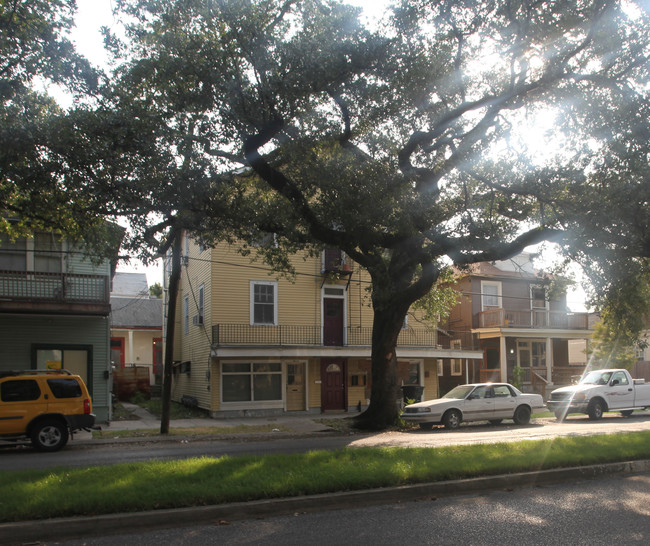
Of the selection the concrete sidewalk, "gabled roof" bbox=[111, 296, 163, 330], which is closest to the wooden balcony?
the concrete sidewalk

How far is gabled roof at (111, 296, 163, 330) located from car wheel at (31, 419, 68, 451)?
2253 centimetres

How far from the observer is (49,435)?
1482 centimetres

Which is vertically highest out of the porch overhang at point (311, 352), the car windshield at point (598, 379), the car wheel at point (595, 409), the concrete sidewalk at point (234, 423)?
the porch overhang at point (311, 352)

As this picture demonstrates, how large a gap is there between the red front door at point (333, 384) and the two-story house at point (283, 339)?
44mm

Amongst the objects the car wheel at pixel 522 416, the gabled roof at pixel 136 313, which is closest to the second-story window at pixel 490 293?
the car wheel at pixel 522 416

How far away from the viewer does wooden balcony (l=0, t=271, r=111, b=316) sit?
19.9 m

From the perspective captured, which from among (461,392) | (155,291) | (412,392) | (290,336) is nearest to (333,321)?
(290,336)

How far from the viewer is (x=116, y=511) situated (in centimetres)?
650

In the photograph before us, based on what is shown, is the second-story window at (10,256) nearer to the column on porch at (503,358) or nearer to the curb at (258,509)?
the curb at (258,509)

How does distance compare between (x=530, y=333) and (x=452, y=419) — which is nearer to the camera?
(x=452, y=419)

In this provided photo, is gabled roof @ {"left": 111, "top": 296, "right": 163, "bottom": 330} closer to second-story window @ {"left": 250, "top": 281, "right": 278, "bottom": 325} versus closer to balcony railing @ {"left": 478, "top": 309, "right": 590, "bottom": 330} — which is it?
second-story window @ {"left": 250, "top": 281, "right": 278, "bottom": 325}

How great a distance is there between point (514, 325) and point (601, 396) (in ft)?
33.1

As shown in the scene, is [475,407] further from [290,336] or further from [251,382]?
[251,382]

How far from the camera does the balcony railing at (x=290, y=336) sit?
25438 mm
